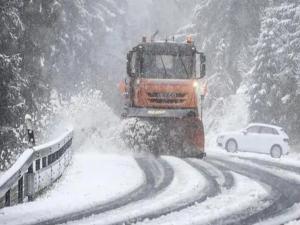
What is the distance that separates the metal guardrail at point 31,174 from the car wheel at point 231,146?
569 inches

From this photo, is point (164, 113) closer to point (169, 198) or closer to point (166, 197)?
point (166, 197)

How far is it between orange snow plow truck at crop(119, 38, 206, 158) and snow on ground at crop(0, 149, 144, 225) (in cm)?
144

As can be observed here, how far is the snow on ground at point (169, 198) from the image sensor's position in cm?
830

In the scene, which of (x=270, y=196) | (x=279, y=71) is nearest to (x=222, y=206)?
(x=270, y=196)

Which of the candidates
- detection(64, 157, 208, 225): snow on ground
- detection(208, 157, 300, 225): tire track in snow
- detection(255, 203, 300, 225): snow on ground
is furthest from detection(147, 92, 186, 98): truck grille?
detection(255, 203, 300, 225): snow on ground

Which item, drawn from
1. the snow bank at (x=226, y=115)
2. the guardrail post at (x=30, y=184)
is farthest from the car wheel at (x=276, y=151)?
the guardrail post at (x=30, y=184)

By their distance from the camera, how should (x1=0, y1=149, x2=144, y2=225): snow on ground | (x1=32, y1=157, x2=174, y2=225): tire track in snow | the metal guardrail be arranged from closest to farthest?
1. (x1=32, y1=157, x2=174, y2=225): tire track in snow
2. (x1=0, y1=149, x2=144, y2=225): snow on ground
3. the metal guardrail

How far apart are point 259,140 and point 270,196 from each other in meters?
15.1

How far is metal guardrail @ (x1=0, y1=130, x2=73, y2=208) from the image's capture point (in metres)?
9.19

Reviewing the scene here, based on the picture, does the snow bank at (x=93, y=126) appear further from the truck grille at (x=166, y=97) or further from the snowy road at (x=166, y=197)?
the snowy road at (x=166, y=197)

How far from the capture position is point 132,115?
18.7 m

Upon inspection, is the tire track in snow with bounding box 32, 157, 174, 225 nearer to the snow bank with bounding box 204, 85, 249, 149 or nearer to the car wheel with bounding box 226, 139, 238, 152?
the car wheel with bounding box 226, 139, 238, 152

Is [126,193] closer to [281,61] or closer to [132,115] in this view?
[132,115]

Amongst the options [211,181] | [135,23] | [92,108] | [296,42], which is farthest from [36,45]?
[135,23]
